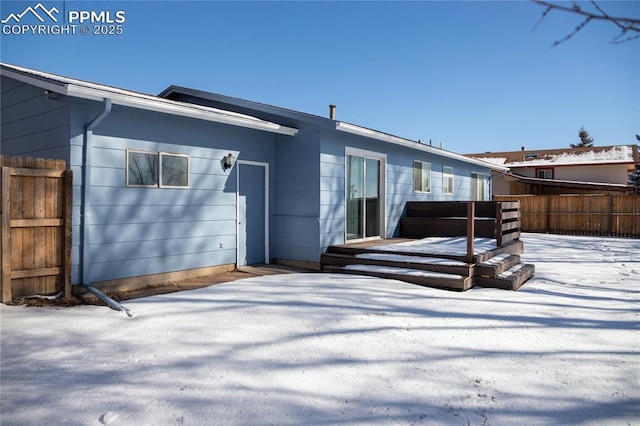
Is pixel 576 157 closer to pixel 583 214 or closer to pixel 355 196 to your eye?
pixel 583 214

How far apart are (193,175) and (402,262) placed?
368 cm

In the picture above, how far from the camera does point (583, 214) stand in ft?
53.9

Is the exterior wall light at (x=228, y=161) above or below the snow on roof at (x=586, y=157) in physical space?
below

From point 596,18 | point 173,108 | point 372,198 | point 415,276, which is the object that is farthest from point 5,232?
point 372,198

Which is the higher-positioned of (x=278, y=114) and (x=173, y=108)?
(x=278, y=114)

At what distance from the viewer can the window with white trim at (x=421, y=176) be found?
1117cm

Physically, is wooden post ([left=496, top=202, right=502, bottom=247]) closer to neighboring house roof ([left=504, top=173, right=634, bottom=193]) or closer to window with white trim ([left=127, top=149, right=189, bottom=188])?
window with white trim ([left=127, top=149, right=189, bottom=188])

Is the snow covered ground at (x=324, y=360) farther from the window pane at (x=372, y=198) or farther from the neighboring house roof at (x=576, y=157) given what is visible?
the neighboring house roof at (x=576, y=157)

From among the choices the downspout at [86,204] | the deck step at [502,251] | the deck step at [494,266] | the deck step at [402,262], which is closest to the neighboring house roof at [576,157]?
the deck step at [502,251]

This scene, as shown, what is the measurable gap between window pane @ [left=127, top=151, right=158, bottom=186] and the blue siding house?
15 mm

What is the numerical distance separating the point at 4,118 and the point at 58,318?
4.48 metres

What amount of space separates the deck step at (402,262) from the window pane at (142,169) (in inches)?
127

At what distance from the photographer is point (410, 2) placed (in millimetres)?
6234

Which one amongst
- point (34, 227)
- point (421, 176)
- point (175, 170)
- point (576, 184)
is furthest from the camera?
point (576, 184)
